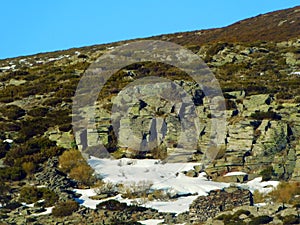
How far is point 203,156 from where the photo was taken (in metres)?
27.8

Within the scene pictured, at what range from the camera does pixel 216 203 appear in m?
21.5

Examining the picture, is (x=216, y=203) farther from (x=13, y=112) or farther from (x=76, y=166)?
(x=13, y=112)

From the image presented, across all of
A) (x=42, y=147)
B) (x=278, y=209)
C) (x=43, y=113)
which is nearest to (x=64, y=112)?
(x=43, y=113)

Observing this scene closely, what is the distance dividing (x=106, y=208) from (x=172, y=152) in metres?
7.08

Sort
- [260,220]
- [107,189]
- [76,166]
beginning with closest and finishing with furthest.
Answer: [260,220]
[107,189]
[76,166]

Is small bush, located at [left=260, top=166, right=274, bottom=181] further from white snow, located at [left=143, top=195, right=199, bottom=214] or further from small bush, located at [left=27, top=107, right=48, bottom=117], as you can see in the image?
small bush, located at [left=27, top=107, right=48, bottom=117]

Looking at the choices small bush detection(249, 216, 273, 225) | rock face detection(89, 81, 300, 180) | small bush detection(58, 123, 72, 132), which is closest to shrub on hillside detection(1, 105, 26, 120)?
small bush detection(58, 123, 72, 132)

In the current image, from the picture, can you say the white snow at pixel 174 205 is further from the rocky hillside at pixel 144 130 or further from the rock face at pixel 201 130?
the rock face at pixel 201 130

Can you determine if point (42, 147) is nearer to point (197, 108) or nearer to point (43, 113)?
point (43, 113)

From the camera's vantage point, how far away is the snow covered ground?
23.0 meters

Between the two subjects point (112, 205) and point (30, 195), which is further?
point (30, 195)

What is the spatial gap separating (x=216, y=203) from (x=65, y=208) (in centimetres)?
594

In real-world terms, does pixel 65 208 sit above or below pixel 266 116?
below

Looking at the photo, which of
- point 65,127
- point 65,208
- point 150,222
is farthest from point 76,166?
point 150,222
